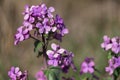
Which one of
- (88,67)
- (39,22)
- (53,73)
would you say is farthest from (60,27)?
(88,67)

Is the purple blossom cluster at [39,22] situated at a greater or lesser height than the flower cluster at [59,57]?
greater

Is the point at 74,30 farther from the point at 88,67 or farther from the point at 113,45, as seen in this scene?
the point at 113,45

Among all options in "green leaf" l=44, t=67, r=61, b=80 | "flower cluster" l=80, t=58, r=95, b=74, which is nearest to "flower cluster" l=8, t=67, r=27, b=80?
"green leaf" l=44, t=67, r=61, b=80

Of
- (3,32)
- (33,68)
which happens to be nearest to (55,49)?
(3,32)

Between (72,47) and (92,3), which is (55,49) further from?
(92,3)

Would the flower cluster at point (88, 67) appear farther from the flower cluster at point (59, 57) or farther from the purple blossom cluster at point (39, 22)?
the purple blossom cluster at point (39, 22)

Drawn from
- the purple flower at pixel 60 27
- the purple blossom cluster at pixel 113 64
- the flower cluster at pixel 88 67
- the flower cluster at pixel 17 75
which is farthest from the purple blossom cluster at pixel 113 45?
the flower cluster at pixel 17 75

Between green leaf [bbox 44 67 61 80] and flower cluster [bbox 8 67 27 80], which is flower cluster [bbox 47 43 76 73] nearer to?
green leaf [bbox 44 67 61 80]

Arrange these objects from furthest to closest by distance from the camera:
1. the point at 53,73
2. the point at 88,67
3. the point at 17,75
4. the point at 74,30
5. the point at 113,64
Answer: the point at 74,30 → the point at 88,67 → the point at 113,64 → the point at 17,75 → the point at 53,73
